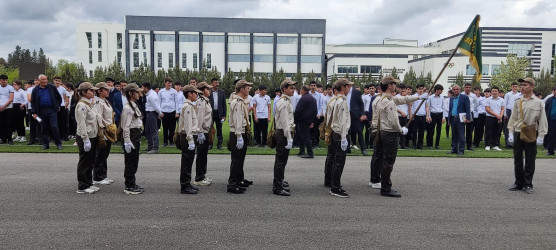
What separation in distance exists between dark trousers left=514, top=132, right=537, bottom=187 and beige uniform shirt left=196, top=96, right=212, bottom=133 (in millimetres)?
6287

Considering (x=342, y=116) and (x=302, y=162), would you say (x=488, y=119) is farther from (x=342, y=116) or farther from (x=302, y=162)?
(x=342, y=116)

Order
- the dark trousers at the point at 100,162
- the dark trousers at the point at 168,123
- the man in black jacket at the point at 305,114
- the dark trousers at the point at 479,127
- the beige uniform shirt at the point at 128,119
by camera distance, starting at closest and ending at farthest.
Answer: the beige uniform shirt at the point at 128,119, the dark trousers at the point at 100,162, the man in black jacket at the point at 305,114, the dark trousers at the point at 168,123, the dark trousers at the point at 479,127

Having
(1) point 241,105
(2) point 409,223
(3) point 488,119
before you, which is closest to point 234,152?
(1) point 241,105

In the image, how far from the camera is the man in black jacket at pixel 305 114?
34.8ft

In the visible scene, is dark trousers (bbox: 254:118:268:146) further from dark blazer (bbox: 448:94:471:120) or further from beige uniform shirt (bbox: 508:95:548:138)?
beige uniform shirt (bbox: 508:95:548:138)

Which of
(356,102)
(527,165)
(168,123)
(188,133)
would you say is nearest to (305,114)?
(356,102)

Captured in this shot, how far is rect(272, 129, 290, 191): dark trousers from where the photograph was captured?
25.0 ft

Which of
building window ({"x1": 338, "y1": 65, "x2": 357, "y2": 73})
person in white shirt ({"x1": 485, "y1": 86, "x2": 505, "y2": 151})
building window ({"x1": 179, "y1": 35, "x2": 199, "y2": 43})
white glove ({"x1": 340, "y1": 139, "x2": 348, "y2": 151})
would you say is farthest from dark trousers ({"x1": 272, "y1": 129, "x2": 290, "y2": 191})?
building window ({"x1": 179, "y1": 35, "x2": 199, "y2": 43})

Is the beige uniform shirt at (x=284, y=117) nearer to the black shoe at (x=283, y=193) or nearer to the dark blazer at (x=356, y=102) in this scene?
the black shoe at (x=283, y=193)

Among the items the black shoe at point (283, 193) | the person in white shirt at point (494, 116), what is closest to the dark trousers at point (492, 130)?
the person in white shirt at point (494, 116)

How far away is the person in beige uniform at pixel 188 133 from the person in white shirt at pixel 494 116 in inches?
450

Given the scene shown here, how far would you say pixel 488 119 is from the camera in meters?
14.7

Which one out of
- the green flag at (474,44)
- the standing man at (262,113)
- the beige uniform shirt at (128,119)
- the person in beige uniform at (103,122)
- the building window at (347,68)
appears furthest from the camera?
the building window at (347,68)

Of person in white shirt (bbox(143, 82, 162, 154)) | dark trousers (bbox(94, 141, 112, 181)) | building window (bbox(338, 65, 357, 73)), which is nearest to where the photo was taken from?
dark trousers (bbox(94, 141, 112, 181))
